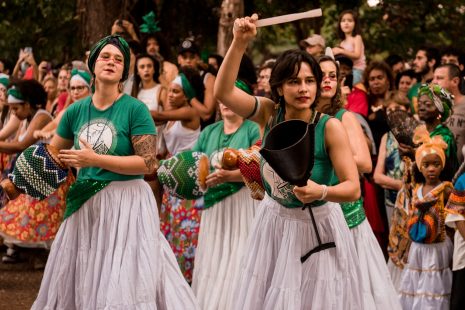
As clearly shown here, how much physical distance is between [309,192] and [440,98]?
391 cm

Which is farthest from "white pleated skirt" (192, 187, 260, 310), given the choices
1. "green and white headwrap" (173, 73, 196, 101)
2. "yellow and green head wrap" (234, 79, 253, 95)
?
"green and white headwrap" (173, 73, 196, 101)

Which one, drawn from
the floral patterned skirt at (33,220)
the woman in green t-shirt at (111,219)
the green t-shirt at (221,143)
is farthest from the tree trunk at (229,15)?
the woman in green t-shirt at (111,219)

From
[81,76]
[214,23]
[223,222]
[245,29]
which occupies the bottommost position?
[223,222]

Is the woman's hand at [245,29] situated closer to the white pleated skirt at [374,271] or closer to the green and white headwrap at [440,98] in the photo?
the white pleated skirt at [374,271]

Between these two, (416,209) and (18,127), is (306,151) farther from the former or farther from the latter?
(18,127)

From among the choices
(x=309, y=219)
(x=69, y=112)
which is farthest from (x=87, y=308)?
(x=309, y=219)

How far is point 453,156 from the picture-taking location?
8492mm

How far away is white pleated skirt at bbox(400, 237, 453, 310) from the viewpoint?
8234 mm

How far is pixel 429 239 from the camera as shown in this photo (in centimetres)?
830

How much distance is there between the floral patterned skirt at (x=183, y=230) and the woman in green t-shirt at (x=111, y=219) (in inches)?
112

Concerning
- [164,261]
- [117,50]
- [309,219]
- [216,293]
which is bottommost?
[216,293]

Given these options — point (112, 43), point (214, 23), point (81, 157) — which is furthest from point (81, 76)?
point (214, 23)

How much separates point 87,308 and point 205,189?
2.06 meters

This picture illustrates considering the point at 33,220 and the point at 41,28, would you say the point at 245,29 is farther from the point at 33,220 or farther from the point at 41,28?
the point at 41,28
